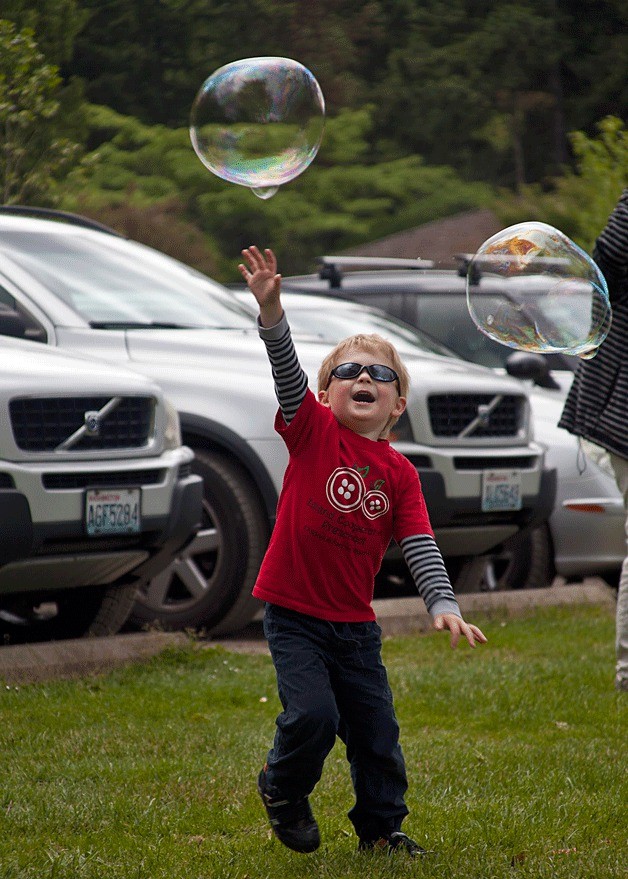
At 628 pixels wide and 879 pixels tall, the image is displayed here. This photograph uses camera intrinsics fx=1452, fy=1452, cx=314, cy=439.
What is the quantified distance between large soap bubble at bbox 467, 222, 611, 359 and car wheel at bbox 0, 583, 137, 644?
217 cm

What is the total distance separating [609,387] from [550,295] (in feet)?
3.72

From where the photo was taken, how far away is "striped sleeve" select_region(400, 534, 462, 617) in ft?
11.9

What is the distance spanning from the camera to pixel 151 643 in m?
6.15

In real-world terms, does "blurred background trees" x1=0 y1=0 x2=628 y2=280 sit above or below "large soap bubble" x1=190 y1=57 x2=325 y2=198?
below

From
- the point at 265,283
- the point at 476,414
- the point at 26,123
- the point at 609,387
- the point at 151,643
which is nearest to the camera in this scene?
the point at 265,283

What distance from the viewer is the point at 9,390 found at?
5.45 m

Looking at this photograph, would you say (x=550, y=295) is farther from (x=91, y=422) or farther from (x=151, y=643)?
(x=151, y=643)

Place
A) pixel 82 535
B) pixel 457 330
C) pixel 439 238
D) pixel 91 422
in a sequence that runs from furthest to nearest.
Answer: pixel 439 238
pixel 457 330
pixel 91 422
pixel 82 535

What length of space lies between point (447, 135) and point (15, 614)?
3986 cm

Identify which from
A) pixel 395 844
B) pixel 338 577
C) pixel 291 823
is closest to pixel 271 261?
pixel 338 577

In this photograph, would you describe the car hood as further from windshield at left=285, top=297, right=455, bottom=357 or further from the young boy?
the young boy

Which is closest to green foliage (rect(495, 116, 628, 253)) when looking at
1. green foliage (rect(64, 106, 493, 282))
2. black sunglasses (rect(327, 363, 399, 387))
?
green foliage (rect(64, 106, 493, 282))

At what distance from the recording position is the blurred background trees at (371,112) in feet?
111

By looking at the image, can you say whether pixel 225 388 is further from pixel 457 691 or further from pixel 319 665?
pixel 319 665
